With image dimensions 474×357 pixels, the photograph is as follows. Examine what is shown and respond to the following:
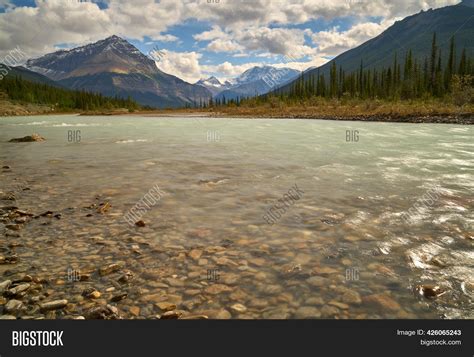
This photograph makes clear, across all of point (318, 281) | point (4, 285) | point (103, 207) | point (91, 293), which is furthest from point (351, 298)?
point (103, 207)

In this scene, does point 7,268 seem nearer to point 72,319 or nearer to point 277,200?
point 72,319

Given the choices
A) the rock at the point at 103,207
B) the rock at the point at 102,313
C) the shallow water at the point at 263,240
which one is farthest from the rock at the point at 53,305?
the rock at the point at 103,207

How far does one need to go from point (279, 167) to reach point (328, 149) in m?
6.77

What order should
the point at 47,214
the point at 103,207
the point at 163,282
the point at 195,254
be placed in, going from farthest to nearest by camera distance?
the point at 103,207, the point at 47,214, the point at 195,254, the point at 163,282

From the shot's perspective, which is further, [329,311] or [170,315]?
[329,311]

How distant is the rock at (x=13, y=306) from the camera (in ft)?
12.3

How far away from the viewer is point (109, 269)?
4.80 metres

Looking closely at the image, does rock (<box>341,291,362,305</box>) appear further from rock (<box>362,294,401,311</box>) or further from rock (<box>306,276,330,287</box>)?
rock (<box>306,276,330,287</box>)

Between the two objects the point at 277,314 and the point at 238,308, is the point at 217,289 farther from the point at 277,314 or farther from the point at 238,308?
the point at 277,314

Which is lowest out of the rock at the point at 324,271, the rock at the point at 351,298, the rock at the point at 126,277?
the rock at the point at 351,298

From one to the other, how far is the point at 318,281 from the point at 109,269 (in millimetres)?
3003

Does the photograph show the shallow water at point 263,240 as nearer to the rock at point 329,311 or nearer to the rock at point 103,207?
the rock at point 329,311

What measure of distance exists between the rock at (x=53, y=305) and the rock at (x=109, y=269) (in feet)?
2.68
